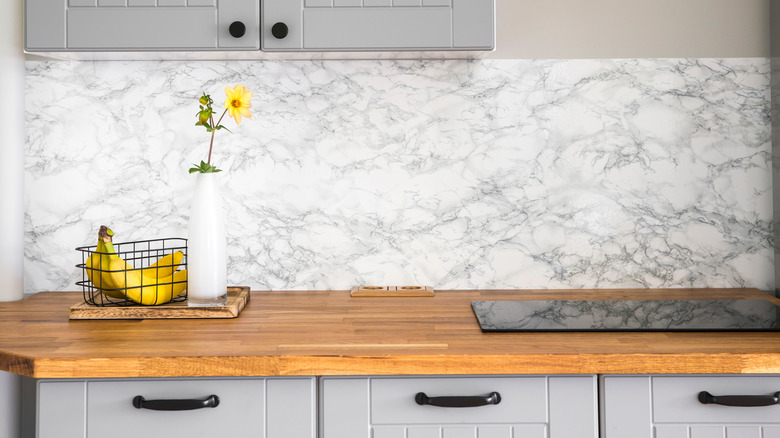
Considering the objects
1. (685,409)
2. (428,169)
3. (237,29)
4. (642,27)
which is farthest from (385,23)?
(685,409)

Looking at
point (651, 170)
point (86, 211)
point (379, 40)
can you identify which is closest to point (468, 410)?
point (379, 40)

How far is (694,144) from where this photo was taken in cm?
195

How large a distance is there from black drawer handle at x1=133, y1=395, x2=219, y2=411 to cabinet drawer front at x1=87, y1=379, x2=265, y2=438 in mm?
20

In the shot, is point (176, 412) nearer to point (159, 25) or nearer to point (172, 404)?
point (172, 404)

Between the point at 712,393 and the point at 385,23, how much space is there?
112 centimetres

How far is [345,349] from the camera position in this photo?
128cm

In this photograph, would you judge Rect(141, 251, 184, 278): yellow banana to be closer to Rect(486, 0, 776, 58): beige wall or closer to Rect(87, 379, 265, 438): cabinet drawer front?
Rect(87, 379, 265, 438): cabinet drawer front

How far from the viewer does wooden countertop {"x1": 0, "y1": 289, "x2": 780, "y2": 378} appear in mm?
1235

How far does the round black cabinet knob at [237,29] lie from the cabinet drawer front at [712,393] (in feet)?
4.03

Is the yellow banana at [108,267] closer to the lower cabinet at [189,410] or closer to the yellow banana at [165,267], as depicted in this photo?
the yellow banana at [165,267]

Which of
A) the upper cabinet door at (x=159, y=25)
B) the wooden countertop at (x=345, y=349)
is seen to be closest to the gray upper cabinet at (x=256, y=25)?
the upper cabinet door at (x=159, y=25)

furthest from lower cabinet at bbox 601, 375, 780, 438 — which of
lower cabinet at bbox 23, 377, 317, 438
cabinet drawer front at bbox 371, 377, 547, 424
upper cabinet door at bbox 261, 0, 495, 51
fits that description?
upper cabinet door at bbox 261, 0, 495, 51

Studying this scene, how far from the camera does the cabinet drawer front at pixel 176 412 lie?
4.16 feet

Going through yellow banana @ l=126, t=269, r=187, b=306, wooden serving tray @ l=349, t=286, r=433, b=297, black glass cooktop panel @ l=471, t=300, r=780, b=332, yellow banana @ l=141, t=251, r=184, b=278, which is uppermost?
yellow banana @ l=141, t=251, r=184, b=278
